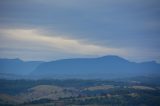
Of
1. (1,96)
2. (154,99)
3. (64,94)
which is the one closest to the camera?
→ (154,99)

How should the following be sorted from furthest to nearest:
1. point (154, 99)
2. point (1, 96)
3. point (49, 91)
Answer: point (49, 91) < point (1, 96) < point (154, 99)

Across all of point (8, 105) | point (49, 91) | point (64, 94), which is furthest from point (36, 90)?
point (8, 105)

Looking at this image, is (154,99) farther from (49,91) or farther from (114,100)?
(49,91)

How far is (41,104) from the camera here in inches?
5290

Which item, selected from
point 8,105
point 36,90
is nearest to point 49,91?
point 36,90

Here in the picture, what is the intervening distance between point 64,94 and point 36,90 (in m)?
21.8

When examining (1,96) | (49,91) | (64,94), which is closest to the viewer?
(1,96)

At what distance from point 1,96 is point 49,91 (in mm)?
34762

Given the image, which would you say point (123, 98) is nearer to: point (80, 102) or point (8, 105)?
point (80, 102)

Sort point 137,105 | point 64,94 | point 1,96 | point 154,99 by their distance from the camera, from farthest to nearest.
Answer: point 64,94 < point 1,96 < point 154,99 < point 137,105

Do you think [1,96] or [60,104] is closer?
[60,104]

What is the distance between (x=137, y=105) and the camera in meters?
129

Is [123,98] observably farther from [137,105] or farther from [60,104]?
[60,104]

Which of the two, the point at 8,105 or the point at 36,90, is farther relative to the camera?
the point at 36,90
